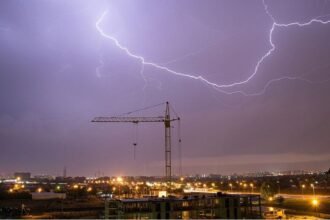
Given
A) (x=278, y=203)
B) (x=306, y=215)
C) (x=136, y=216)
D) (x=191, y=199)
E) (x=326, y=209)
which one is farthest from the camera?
(x=278, y=203)

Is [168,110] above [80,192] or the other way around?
above

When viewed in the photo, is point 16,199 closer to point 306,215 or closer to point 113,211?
point 113,211

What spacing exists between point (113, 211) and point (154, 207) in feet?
13.7

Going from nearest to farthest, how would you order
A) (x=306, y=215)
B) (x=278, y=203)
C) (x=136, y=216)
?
(x=136, y=216)
(x=306, y=215)
(x=278, y=203)

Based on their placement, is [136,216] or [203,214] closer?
[136,216]

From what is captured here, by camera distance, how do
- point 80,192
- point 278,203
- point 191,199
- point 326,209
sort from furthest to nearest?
point 80,192 → point 278,203 → point 326,209 → point 191,199

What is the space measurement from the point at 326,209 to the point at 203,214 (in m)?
21.1

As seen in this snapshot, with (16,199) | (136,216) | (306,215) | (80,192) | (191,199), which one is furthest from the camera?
(80,192)

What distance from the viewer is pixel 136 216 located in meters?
35.4

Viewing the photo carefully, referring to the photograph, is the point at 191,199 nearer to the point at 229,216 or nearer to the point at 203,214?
the point at 203,214

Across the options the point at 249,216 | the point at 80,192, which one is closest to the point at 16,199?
the point at 80,192

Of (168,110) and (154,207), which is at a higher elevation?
(168,110)

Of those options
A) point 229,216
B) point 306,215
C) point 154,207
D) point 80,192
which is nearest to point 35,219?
point 154,207

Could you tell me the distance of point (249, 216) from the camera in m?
40.9
